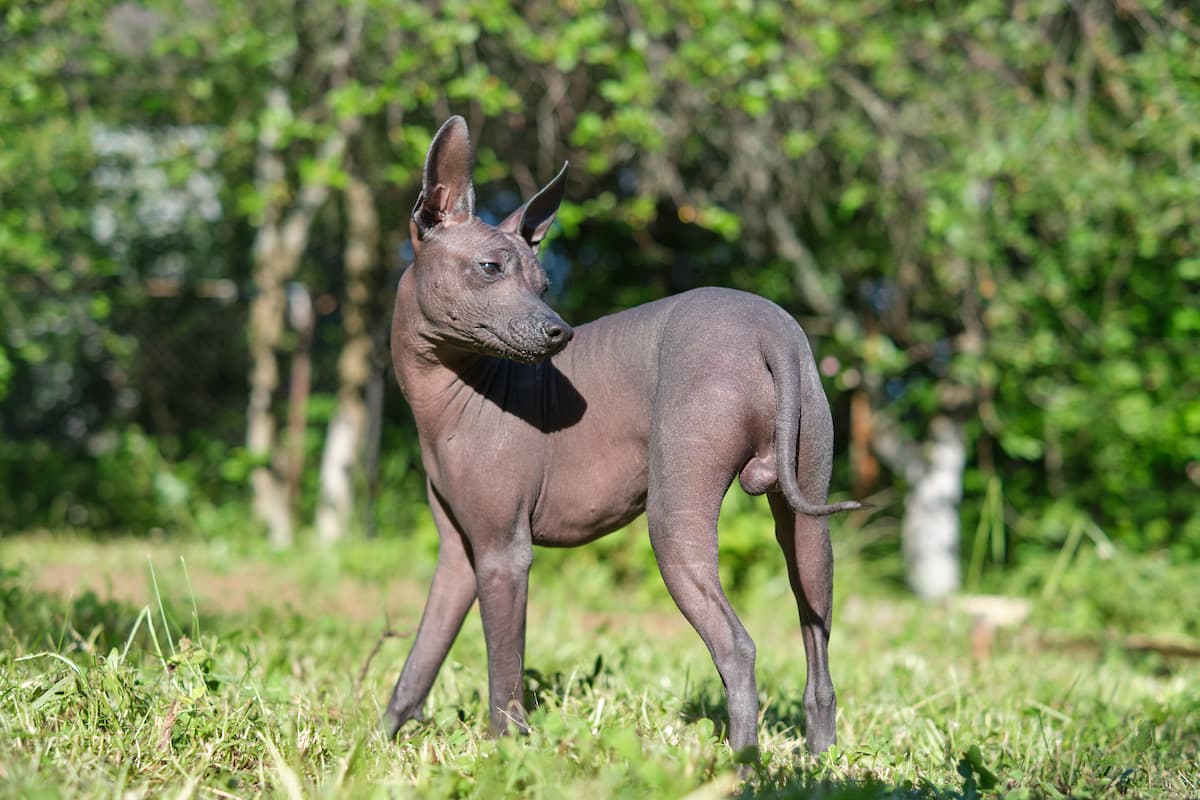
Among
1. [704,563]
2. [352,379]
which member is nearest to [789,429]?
[704,563]

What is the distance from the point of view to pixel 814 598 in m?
2.80

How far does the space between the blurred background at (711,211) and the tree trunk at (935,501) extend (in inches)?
0.8

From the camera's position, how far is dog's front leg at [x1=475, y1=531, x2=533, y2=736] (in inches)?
111

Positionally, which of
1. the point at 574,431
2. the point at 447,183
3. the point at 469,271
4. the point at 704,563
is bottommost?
the point at 704,563

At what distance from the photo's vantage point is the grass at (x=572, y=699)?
7.52 feet

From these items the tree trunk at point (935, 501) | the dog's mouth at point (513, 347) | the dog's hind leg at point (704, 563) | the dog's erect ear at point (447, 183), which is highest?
the dog's erect ear at point (447, 183)

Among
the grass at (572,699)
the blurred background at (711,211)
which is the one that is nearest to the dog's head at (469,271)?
the grass at (572,699)

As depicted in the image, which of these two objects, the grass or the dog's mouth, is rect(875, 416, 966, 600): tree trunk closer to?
the grass

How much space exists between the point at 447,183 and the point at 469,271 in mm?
305

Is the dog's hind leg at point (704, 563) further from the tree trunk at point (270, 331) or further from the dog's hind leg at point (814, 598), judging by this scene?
the tree trunk at point (270, 331)

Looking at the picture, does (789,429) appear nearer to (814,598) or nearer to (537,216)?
(814,598)

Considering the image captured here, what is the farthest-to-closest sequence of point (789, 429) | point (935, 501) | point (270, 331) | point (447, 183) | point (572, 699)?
point (270, 331), point (935, 501), point (572, 699), point (447, 183), point (789, 429)

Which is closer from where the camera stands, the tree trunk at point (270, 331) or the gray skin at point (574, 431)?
the gray skin at point (574, 431)

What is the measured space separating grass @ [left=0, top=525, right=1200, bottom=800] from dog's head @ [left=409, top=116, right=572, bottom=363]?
0.97 metres
